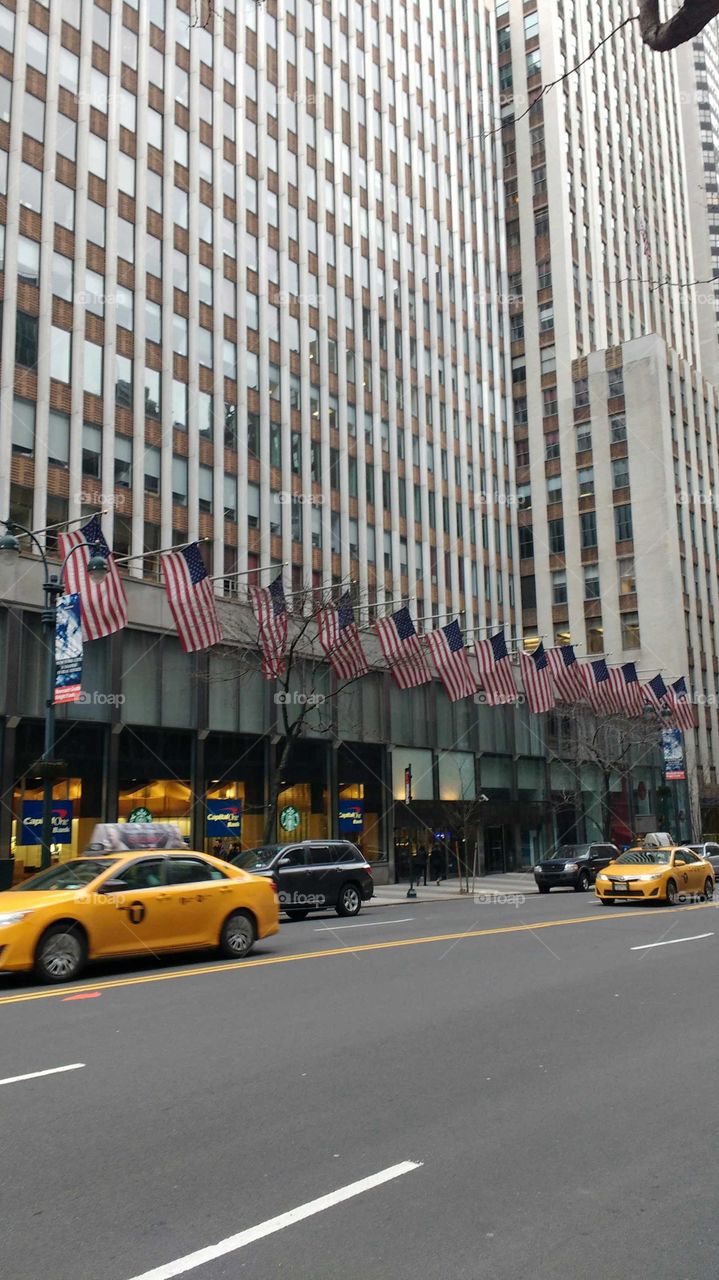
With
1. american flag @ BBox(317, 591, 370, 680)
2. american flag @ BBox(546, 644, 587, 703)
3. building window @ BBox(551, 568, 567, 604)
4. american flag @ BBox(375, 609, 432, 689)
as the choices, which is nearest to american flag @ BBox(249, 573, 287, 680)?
american flag @ BBox(317, 591, 370, 680)

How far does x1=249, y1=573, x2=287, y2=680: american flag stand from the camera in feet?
92.9

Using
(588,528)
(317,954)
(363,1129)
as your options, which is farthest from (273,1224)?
(588,528)

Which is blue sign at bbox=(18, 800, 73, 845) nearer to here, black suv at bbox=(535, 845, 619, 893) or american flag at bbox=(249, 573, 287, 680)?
american flag at bbox=(249, 573, 287, 680)

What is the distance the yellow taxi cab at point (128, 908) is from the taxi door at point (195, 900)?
0.04 ft

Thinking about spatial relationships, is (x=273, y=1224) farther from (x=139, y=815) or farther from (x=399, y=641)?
(x=399, y=641)

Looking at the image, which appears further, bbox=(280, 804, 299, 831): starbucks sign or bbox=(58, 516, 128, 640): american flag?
bbox=(280, 804, 299, 831): starbucks sign

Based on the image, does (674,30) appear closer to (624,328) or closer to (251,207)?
(251,207)

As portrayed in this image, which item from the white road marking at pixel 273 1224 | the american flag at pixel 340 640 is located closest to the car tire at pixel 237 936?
the white road marking at pixel 273 1224

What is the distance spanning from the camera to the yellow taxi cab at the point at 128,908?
39.6 feet

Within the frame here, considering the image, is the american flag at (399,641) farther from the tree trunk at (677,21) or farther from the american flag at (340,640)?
the tree trunk at (677,21)

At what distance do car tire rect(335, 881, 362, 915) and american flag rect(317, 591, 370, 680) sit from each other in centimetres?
789

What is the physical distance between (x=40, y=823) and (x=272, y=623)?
8.28m

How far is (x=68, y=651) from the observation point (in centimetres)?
2184

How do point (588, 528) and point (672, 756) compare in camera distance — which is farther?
point (588, 528)
